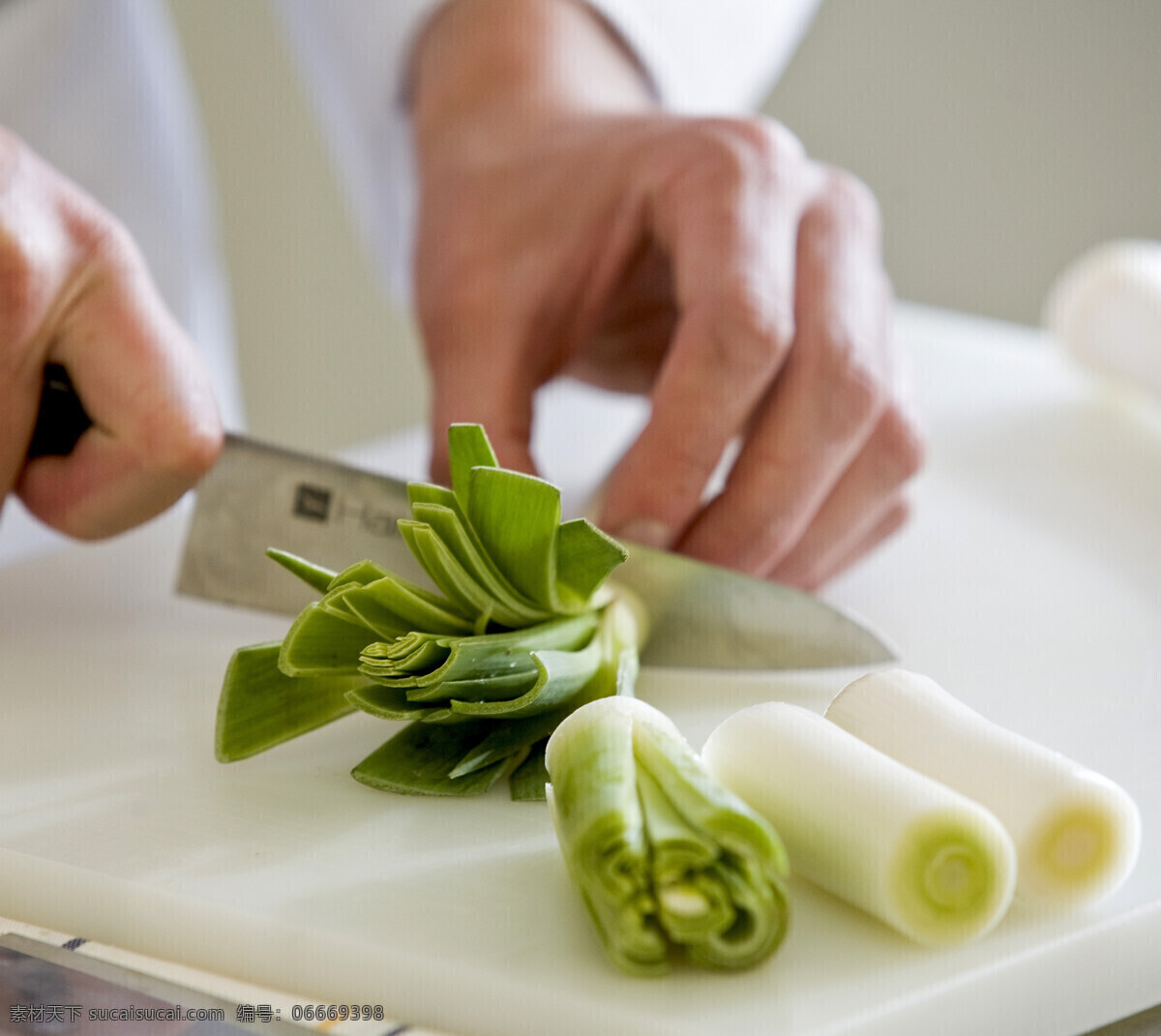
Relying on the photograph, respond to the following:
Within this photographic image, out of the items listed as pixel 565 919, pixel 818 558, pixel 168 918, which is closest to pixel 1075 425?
pixel 818 558

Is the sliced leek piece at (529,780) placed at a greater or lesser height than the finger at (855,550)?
lesser

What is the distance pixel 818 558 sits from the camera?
1.35 metres

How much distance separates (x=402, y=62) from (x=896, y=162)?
2304 mm

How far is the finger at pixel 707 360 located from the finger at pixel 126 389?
39 centimetres

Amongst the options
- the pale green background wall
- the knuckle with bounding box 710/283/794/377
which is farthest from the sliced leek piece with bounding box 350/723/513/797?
the pale green background wall

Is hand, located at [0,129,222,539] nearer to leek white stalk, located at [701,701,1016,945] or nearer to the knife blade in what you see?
the knife blade

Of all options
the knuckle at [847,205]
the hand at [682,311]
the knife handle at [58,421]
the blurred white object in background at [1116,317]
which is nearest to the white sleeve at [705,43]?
the hand at [682,311]

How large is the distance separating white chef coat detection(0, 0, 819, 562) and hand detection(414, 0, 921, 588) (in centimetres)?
29

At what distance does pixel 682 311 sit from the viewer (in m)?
1.30

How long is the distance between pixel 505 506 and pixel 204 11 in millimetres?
3358

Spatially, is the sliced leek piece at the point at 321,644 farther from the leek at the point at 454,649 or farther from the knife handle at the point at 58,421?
the knife handle at the point at 58,421

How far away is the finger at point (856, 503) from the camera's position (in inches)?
52.6

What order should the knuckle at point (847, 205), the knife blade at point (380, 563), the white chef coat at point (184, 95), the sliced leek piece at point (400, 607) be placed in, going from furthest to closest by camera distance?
the white chef coat at point (184, 95), the knuckle at point (847, 205), the knife blade at point (380, 563), the sliced leek piece at point (400, 607)

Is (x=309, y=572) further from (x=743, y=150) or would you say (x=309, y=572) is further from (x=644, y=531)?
(x=743, y=150)
